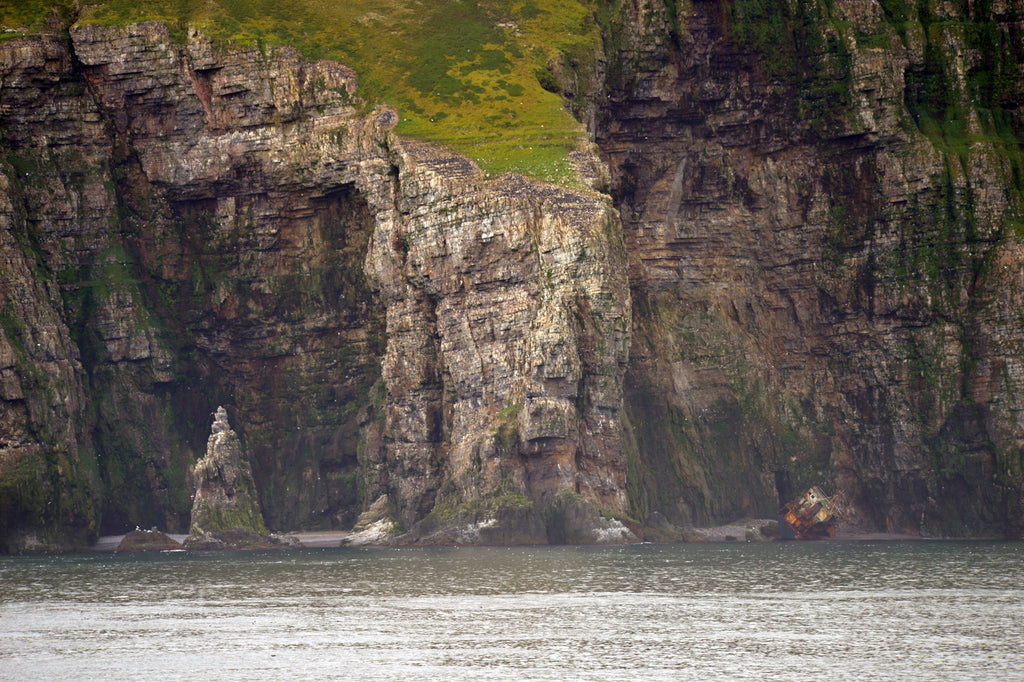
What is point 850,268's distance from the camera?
193 meters

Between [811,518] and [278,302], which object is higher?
[278,302]

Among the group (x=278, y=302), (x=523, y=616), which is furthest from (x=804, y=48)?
(x=523, y=616)

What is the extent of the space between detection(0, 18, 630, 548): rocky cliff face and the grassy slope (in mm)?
3140

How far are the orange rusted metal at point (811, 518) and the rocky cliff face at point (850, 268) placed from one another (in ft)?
18.4

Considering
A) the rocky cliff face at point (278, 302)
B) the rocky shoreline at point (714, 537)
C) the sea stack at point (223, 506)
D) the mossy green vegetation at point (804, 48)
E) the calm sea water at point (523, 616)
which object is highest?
the mossy green vegetation at point (804, 48)

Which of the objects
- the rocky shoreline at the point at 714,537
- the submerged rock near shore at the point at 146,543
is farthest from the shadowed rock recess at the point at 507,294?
the submerged rock near shore at the point at 146,543

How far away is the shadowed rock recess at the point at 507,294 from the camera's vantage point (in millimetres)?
173375

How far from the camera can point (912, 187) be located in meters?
186

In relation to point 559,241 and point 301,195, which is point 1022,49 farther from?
point 301,195

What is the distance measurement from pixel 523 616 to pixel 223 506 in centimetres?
6490

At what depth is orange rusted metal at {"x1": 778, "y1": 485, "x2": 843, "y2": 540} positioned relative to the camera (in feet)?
604

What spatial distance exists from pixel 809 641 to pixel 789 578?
3330cm

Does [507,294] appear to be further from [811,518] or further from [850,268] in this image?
[850,268]

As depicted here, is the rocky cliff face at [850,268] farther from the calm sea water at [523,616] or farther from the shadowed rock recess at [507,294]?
the calm sea water at [523,616]
